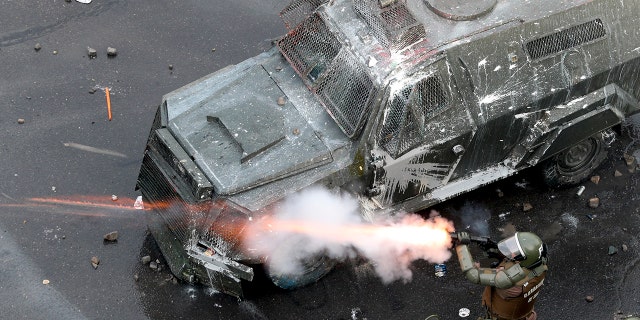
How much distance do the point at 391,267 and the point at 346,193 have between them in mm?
1202

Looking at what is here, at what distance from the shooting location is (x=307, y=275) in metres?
8.71

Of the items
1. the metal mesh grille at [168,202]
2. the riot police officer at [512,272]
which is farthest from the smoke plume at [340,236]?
the riot police officer at [512,272]

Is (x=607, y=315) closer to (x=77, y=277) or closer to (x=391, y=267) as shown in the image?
(x=391, y=267)

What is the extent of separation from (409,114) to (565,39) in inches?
71.6

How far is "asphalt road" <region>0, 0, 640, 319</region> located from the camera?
28.7 ft

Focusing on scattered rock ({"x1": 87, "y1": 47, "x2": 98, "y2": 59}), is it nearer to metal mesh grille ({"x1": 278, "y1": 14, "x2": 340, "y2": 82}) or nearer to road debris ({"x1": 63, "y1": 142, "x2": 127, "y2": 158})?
road debris ({"x1": 63, "y1": 142, "x2": 127, "y2": 158})

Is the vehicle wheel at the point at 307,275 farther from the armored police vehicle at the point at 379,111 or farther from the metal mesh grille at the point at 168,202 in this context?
the metal mesh grille at the point at 168,202

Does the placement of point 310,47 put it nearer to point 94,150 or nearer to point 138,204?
point 138,204

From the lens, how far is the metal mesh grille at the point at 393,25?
8.13 metres

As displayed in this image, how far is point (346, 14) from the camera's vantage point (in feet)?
28.2

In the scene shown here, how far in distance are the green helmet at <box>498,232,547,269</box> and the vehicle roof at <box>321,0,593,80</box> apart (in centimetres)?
189

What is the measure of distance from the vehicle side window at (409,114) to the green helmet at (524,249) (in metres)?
1.29

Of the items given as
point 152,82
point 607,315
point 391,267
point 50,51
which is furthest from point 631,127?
point 50,51

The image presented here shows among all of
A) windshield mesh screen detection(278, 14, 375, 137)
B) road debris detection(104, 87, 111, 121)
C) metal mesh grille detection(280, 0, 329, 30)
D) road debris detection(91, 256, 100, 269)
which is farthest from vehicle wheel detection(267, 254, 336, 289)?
road debris detection(104, 87, 111, 121)
